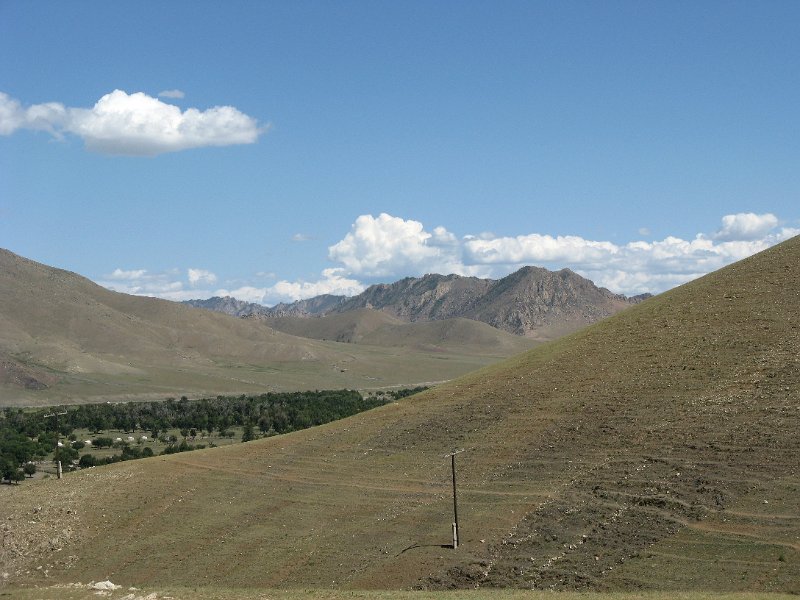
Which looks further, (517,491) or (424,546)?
(517,491)

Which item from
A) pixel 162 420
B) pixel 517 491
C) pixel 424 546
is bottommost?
pixel 424 546

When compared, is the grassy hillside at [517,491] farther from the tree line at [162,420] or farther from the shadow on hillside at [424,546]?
the tree line at [162,420]

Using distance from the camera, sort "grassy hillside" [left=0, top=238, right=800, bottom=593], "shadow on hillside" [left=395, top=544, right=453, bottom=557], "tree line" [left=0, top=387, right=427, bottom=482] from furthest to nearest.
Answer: "tree line" [left=0, top=387, right=427, bottom=482]
"shadow on hillside" [left=395, top=544, right=453, bottom=557]
"grassy hillside" [left=0, top=238, right=800, bottom=593]

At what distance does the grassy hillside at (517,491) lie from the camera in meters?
46.0

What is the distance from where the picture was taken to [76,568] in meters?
52.8

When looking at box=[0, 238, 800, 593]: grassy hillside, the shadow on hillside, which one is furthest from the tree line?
the shadow on hillside

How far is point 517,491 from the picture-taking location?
55.6 meters

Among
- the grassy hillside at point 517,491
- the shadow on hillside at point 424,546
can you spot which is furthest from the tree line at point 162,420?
the shadow on hillside at point 424,546

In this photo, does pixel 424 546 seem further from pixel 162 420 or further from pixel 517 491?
pixel 162 420

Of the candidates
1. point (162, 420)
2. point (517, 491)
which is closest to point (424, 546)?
point (517, 491)

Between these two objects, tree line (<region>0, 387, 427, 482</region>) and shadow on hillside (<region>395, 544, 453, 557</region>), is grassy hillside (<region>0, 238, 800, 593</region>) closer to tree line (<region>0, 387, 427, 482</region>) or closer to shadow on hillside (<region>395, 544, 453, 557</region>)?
shadow on hillside (<region>395, 544, 453, 557</region>)

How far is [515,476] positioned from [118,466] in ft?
110

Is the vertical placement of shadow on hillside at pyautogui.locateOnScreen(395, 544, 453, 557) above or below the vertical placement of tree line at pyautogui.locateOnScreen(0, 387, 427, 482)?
below

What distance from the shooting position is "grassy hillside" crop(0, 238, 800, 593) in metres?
46.0
